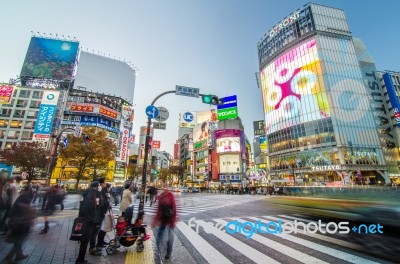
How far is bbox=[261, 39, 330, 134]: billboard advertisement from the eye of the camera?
55.7 m

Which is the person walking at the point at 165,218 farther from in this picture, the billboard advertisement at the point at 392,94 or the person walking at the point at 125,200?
the billboard advertisement at the point at 392,94

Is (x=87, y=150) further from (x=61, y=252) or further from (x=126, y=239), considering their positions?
(x=126, y=239)

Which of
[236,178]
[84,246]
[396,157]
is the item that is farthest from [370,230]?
[396,157]

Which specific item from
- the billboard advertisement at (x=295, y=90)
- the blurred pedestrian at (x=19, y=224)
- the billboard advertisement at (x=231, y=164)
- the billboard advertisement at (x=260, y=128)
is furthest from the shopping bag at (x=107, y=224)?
the billboard advertisement at (x=260, y=128)

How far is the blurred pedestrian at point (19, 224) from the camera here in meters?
4.58

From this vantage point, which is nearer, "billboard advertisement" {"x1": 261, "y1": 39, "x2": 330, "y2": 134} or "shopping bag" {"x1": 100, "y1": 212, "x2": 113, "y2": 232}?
"shopping bag" {"x1": 100, "y1": 212, "x2": 113, "y2": 232}

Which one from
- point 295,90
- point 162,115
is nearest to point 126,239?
point 162,115

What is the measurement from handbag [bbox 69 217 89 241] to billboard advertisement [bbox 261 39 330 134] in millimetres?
59505

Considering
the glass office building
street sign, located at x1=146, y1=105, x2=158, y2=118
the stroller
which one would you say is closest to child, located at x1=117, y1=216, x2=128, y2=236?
the stroller

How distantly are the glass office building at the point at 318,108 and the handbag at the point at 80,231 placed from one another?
4691 cm

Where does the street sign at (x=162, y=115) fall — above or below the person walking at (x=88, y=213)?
above

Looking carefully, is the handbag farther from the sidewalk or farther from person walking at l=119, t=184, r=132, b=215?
person walking at l=119, t=184, r=132, b=215

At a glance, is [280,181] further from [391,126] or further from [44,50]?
[44,50]

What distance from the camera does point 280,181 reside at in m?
55.5
